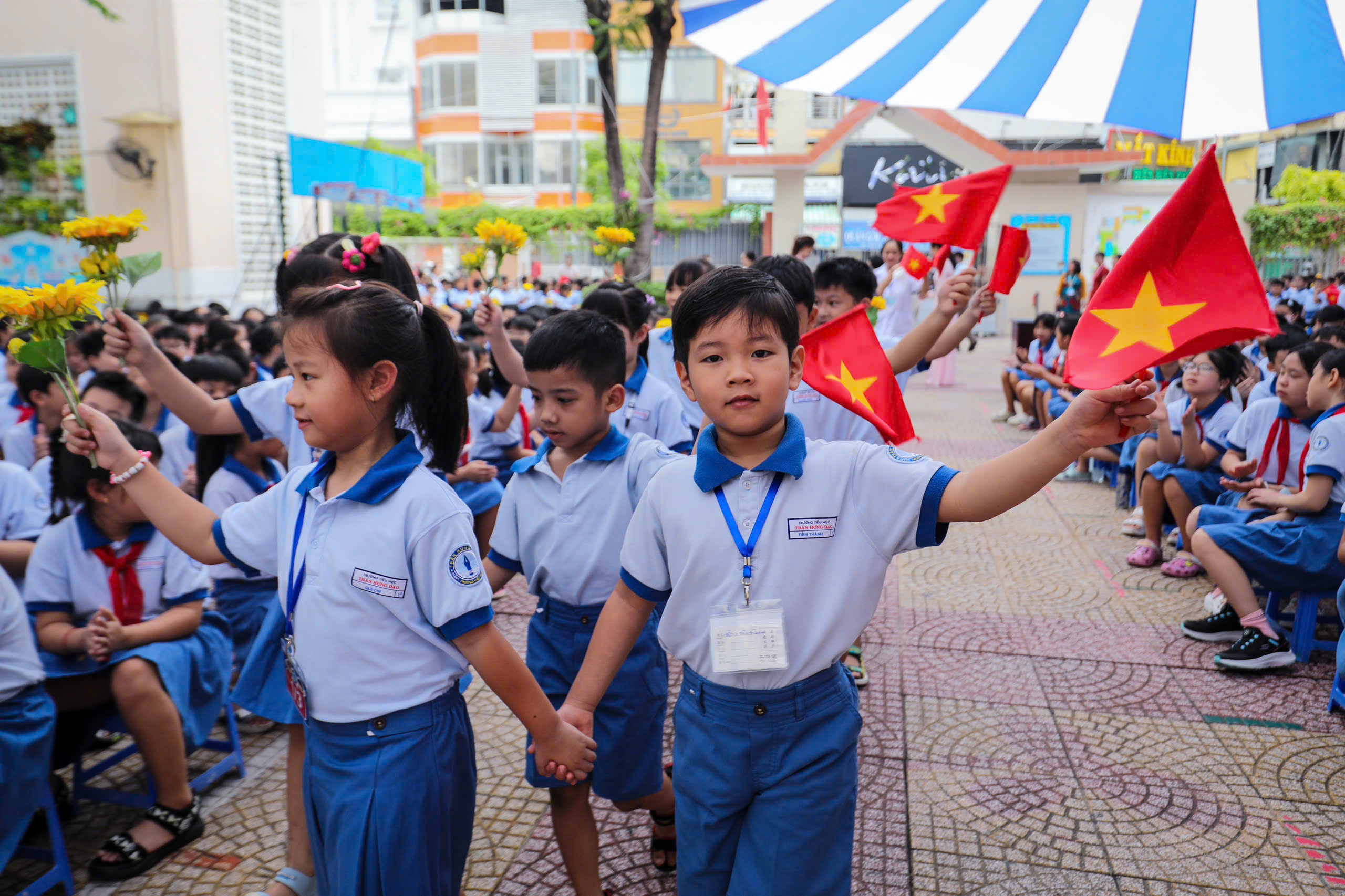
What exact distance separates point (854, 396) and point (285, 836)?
2201mm

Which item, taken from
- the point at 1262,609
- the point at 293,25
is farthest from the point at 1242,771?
the point at 293,25

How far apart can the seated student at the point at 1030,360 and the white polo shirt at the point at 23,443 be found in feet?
27.1

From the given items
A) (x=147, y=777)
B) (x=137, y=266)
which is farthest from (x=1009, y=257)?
(x=147, y=777)

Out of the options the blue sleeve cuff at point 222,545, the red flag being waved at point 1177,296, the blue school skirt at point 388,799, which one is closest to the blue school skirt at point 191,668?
the blue sleeve cuff at point 222,545

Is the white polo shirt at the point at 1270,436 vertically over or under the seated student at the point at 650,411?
under

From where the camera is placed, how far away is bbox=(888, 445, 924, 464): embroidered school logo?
1.81m

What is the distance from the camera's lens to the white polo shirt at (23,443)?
14.7 ft

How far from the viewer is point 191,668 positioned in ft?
9.82

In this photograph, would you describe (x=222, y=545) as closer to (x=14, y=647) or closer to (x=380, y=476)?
(x=380, y=476)

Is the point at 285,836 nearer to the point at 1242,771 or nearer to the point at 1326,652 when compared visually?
the point at 1242,771

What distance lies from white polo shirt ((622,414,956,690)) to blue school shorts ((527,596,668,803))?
0.57 m

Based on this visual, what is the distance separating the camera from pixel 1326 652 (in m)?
4.25

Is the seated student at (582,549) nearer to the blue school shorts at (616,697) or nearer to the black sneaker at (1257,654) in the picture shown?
the blue school shorts at (616,697)

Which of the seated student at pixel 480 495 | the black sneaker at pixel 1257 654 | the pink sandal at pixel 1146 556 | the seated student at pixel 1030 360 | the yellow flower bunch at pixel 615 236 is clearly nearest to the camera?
the black sneaker at pixel 1257 654
